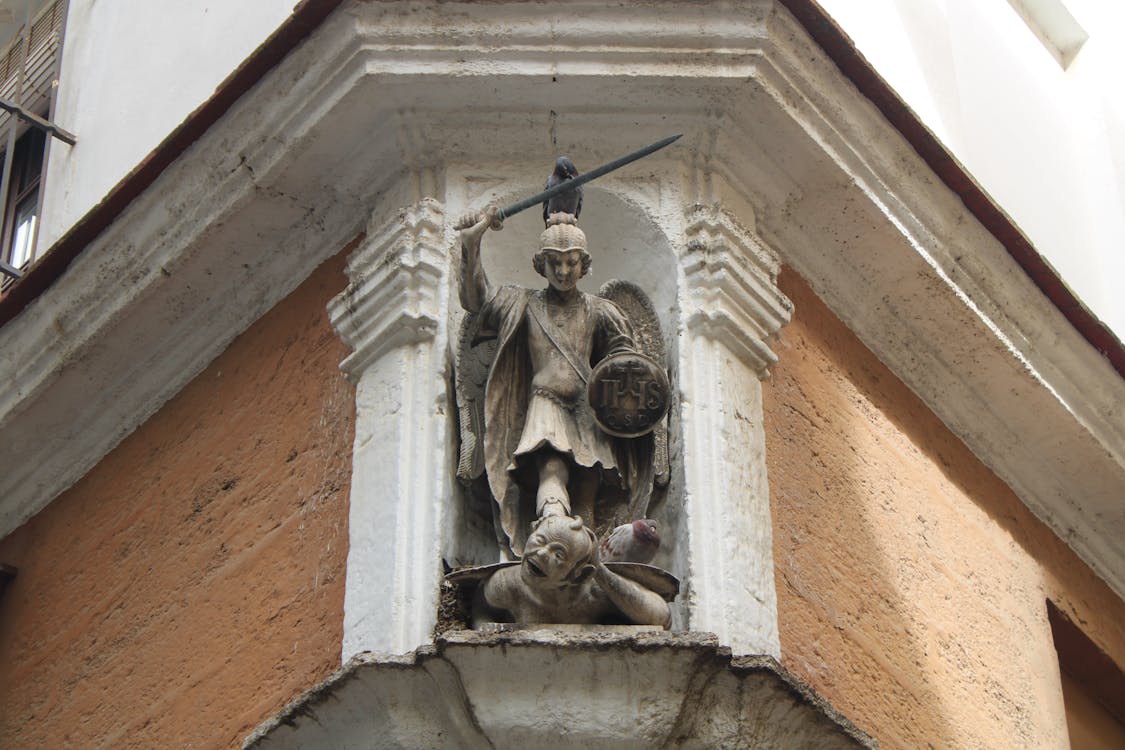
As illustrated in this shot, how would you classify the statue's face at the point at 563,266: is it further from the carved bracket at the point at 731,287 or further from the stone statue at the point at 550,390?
the carved bracket at the point at 731,287

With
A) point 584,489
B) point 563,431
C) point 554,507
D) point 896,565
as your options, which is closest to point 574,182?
point 563,431

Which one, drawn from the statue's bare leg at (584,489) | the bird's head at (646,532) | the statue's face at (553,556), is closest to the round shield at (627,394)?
the statue's bare leg at (584,489)

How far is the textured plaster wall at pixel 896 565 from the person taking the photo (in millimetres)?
5859

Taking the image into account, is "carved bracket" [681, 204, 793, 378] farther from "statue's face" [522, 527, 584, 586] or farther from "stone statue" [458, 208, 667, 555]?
"statue's face" [522, 527, 584, 586]

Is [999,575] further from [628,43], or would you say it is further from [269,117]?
[269,117]

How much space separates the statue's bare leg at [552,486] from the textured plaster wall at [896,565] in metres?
0.55

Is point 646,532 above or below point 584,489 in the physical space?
below

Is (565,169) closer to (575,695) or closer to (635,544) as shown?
(635,544)

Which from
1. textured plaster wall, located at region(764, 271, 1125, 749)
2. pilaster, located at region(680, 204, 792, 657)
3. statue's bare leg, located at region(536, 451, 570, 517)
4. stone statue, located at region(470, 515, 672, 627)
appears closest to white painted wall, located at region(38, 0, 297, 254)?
pilaster, located at region(680, 204, 792, 657)

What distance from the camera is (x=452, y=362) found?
5.87 m

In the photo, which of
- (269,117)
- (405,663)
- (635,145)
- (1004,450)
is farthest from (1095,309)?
(405,663)

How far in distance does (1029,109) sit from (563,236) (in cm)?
369

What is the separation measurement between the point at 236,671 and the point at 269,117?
4.73 ft

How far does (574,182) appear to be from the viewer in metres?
5.87
